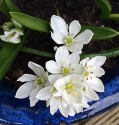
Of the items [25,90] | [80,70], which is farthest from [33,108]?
[80,70]

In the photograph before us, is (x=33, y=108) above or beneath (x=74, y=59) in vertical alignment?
beneath

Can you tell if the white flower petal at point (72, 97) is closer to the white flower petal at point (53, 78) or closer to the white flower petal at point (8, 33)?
the white flower petal at point (53, 78)

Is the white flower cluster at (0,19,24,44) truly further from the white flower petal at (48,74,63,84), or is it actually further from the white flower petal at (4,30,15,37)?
the white flower petal at (48,74,63,84)

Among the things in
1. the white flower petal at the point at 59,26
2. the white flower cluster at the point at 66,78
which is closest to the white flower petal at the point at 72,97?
the white flower cluster at the point at 66,78

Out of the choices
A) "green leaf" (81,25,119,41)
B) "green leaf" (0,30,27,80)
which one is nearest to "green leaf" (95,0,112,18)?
"green leaf" (81,25,119,41)

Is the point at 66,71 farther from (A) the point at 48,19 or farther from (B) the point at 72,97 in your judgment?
(A) the point at 48,19

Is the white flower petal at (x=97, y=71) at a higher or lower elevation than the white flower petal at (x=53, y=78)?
lower
